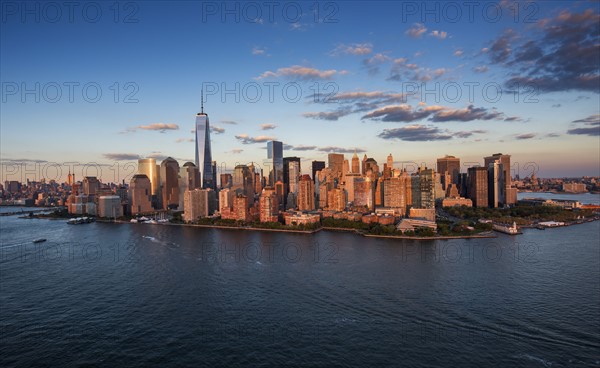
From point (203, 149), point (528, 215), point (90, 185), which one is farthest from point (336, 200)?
point (90, 185)

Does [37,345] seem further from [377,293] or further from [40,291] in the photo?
[377,293]

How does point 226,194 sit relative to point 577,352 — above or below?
above

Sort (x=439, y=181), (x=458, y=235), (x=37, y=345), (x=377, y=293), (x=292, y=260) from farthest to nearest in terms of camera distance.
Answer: (x=439, y=181), (x=458, y=235), (x=292, y=260), (x=377, y=293), (x=37, y=345)

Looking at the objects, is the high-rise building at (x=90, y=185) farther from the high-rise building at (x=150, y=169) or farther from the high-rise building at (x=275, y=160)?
the high-rise building at (x=275, y=160)

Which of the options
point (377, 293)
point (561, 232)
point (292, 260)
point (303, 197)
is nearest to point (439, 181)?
point (303, 197)

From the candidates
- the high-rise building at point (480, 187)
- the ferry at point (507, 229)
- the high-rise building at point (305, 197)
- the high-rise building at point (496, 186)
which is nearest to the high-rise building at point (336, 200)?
the high-rise building at point (305, 197)

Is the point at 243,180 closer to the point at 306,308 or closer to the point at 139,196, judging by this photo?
the point at 139,196

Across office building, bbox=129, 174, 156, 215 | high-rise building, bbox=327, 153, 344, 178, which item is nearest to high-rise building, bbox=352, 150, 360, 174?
high-rise building, bbox=327, 153, 344, 178
